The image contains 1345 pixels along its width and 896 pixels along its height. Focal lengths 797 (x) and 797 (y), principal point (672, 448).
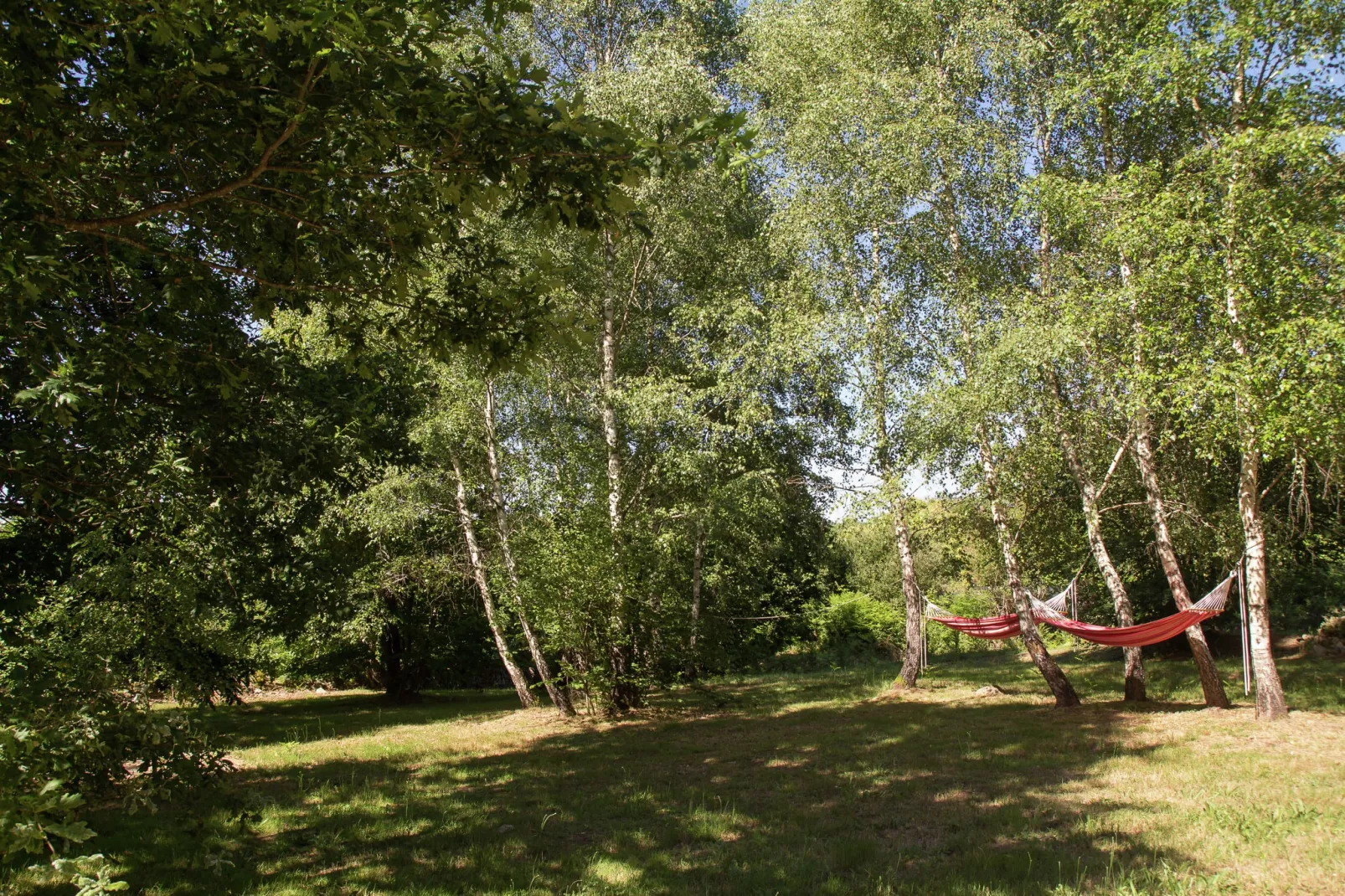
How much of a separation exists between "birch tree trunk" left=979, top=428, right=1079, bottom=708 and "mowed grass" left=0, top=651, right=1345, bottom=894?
508mm

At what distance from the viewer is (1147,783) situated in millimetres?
5770

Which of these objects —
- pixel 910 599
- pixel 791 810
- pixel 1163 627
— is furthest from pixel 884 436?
pixel 791 810

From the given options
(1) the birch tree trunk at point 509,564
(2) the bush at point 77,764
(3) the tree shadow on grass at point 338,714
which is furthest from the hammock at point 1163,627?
(2) the bush at point 77,764

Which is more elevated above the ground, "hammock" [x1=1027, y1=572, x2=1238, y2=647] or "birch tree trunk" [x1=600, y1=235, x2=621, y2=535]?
"birch tree trunk" [x1=600, y1=235, x2=621, y2=535]

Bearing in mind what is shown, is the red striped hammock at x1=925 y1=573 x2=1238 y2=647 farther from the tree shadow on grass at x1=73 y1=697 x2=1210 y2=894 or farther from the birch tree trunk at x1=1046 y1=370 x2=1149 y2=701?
the tree shadow on grass at x1=73 y1=697 x2=1210 y2=894

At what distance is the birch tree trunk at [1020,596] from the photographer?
10.3 m

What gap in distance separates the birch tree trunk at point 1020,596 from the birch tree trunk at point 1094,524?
30.5 inches

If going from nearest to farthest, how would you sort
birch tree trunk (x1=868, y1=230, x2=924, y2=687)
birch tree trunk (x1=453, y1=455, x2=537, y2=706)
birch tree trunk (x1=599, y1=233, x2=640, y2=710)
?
birch tree trunk (x1=599, y1=233, x2=640, y2=710), birch tree trunk (x1=868, y1=230, x2=924, y2=687), birch tree trunk (x1=453, y1=455, x2=537, y2=706)

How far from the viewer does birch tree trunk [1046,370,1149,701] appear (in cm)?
983

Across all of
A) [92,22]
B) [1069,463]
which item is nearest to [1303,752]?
[1069,463]

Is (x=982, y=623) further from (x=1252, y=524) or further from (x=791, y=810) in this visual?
(x=791, y=810)

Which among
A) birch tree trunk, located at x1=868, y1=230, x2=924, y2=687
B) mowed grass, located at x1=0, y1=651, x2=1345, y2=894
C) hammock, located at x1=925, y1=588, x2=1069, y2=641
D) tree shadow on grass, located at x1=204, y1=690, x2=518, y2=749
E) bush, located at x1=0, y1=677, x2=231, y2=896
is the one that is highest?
birch tree trunk, located at x1=868, y1=230, x2=924, y2=687

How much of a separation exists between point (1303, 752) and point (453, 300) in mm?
7692

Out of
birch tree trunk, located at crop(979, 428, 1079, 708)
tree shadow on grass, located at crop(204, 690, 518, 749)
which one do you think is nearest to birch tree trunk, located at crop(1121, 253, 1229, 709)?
birch tree trunk, located at crop(979, 428, 1079, 708)
